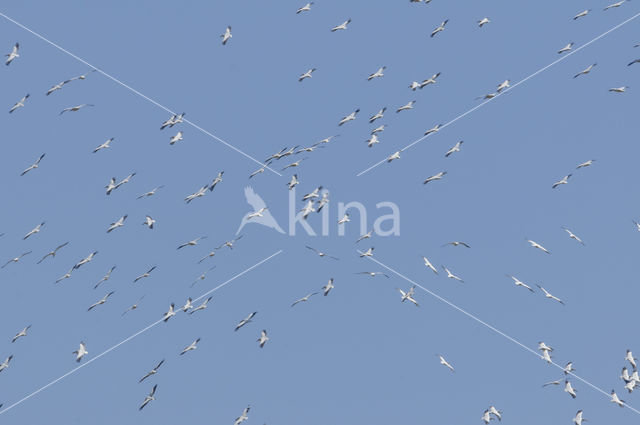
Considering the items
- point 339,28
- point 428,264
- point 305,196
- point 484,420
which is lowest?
point 484,420

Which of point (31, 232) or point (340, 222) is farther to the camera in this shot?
point (31, 232)

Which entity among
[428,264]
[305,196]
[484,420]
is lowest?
[484,420]

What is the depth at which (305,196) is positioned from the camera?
373 feet

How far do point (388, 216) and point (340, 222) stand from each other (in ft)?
116

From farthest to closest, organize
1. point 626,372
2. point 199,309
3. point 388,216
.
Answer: point 388,216
point 199,309
point 626,372

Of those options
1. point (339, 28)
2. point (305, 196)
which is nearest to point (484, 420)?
point (305, 196)

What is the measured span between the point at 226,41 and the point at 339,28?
8.13m

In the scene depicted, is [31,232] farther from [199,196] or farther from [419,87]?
[419,87]

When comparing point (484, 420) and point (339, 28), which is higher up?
point (339, 28)

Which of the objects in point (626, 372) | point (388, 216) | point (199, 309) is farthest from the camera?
point (388, 216)

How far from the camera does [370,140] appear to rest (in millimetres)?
115500

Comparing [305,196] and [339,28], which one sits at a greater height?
[339,28]

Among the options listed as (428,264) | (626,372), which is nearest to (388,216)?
(428,264)

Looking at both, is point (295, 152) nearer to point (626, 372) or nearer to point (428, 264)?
point (428, 264)
